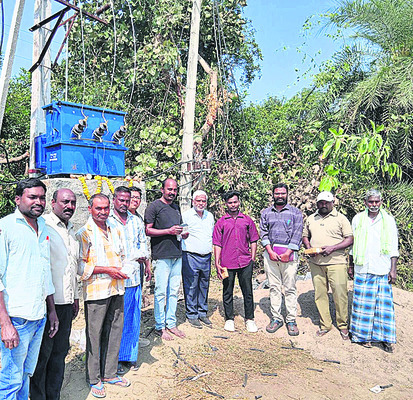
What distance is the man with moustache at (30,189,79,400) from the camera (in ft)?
9.68

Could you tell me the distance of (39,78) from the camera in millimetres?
5012

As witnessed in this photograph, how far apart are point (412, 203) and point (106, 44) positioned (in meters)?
7.12

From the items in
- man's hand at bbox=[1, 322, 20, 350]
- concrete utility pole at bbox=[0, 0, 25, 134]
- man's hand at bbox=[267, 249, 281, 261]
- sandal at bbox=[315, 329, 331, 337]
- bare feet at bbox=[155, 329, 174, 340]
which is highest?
concrete utility pole at bbox=[0, 0, 25, 134]

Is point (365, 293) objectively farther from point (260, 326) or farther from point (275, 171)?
point (275, 171)

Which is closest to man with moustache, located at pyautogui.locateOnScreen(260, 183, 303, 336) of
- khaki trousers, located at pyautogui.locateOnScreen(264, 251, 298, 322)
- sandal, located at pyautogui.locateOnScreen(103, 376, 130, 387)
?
khaki trousers, located at pyautogui.locateOnScreen(264, 251, 298, 322)

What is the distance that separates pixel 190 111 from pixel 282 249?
2.52 m

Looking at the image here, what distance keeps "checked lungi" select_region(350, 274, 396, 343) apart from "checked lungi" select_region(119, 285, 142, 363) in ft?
8.82

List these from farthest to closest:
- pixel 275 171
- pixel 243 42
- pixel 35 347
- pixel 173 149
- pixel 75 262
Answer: pixel 243 42
pixel 275 171
pixel 173 149
pixel 75 262
pixel 35 347

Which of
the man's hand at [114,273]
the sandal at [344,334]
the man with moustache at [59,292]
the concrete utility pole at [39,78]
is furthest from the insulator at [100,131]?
the sandal at [344,334]

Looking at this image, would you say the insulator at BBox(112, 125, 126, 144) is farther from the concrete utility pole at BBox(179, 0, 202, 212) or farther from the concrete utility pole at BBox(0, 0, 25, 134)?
the concrete utility pole at BBox(0, 0, 25, 134)

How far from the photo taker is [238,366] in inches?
166

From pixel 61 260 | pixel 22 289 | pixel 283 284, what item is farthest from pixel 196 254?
pixel 22 289

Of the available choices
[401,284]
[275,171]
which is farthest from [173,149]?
[401,284]

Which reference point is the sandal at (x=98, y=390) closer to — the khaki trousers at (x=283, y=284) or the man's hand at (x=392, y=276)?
the khaki trousers at (x=283, y=284)
